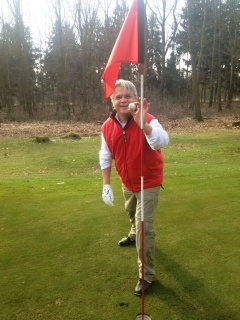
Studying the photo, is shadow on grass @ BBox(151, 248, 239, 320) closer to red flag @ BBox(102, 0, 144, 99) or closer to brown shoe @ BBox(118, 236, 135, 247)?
brown shoe @ BBox(118, 236, 135, 247)

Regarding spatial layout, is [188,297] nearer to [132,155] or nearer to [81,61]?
[132,155]

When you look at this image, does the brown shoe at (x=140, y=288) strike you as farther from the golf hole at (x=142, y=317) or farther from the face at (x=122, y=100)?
the face at (x=122, y=100)

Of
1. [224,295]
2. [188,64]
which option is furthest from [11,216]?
[188,64]

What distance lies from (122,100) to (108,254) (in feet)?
5.09

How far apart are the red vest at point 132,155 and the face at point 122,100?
0.32ft

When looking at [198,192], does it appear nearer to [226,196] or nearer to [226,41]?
[226,196]

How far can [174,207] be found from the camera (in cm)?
489

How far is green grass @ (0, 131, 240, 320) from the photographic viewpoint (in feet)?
9.20

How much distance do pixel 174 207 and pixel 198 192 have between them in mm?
864

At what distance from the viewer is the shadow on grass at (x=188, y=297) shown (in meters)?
2.69

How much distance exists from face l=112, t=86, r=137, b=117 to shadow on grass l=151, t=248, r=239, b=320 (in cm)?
152

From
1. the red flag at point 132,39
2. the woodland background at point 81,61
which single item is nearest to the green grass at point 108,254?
the red flag at point 132,39

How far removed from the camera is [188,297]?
2.92 m

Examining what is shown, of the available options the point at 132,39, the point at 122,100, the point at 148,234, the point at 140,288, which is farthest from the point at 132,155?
the point at 140,288
